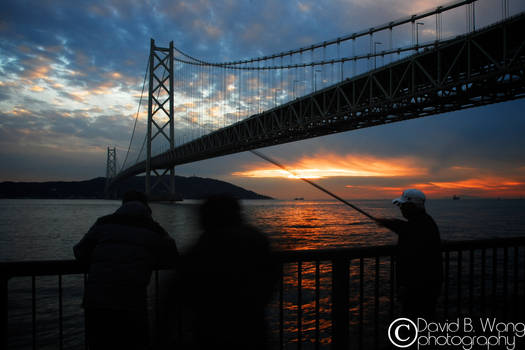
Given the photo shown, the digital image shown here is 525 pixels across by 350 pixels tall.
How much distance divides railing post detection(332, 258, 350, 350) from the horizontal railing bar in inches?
3.1

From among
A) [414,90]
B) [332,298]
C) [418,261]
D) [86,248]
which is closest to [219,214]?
[86,248]

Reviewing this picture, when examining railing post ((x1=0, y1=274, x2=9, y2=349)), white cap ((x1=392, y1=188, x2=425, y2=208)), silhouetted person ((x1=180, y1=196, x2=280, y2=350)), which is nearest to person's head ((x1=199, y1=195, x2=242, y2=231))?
silhouetted person ((x1=180, y1=196, x2=280, y2=350))

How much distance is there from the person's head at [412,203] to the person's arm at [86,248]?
201 cm

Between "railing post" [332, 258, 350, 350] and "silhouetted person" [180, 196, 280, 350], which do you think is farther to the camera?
"railing post" [332, 258, 350, 350]

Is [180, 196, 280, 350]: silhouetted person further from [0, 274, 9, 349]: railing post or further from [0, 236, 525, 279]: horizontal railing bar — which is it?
[0, 274, 9, 349]: railing post

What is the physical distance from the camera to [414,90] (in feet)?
69.3

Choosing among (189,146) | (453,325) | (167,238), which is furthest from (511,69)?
(189,146)

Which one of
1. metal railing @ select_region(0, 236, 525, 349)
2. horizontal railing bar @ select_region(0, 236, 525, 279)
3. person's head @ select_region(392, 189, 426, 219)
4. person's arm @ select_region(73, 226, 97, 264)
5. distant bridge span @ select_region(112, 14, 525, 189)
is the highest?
distant bridge span @ select_region(112, 14, 525, 189)

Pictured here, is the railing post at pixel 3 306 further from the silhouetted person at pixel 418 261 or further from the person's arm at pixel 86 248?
the silhouetted person at pixel 418 261

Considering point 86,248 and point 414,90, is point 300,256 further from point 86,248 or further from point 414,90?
point 414,90

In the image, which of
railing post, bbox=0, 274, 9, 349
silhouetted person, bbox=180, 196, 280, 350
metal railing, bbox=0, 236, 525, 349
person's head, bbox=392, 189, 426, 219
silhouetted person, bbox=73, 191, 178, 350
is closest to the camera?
silhouetted person, bbox=180, 196, 280, 350

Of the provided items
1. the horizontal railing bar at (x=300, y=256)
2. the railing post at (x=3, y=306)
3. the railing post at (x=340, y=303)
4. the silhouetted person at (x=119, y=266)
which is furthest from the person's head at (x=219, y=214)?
the railing post at (x=3, y=306)

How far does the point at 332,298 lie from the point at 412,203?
86 centimetres

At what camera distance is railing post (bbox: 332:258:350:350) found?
2.43m
